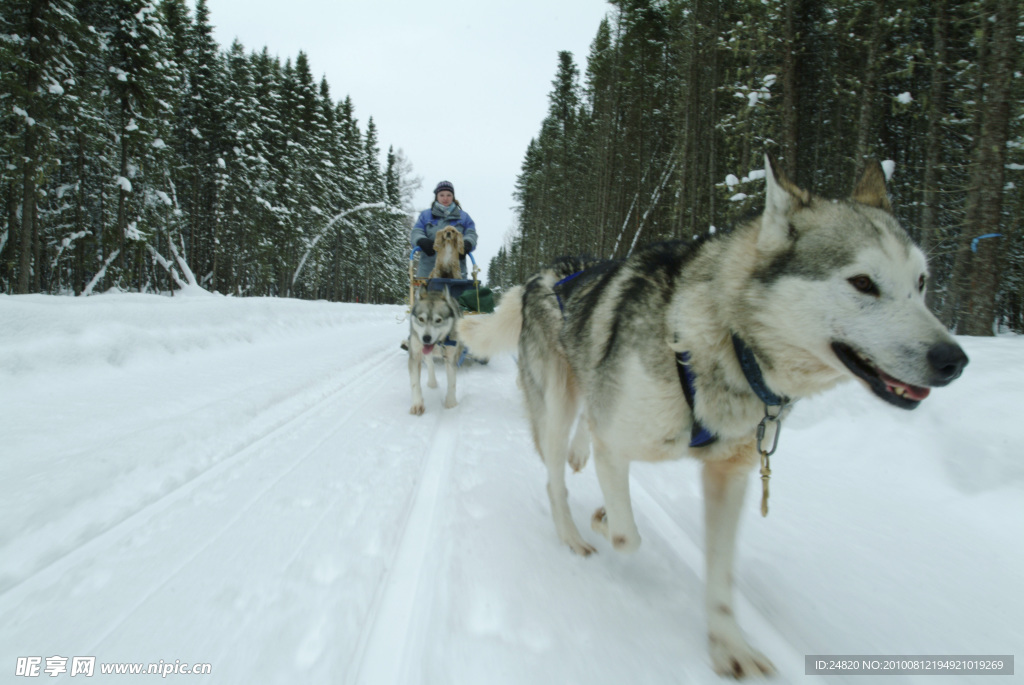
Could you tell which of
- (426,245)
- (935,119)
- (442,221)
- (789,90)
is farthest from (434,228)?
(935,119)

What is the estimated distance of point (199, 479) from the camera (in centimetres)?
267

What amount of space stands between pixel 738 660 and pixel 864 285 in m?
1.27

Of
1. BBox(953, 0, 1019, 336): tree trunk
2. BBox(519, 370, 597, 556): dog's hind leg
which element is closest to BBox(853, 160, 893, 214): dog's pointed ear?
BBox(519, 370, 597, 556): dog's hind leg

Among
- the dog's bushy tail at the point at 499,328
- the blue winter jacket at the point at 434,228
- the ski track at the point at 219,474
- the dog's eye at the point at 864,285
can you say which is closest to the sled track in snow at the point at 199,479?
the ski track at the point at 219,474

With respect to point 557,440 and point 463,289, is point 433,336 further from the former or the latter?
point 557,440

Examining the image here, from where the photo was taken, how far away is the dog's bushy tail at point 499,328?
310 cm

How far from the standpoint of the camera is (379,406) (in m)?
4.77

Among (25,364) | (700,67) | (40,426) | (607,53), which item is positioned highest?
(607,53)

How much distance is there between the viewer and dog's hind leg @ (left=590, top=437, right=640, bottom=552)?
1823 mm

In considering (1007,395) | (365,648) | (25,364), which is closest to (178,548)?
(365,648)

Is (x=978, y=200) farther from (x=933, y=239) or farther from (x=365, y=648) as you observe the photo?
(x=365, y=648)

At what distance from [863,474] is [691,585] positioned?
A: 1989 mm

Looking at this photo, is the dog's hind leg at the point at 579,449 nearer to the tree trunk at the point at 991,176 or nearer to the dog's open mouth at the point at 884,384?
the dog's open mouth at the point at 884,384

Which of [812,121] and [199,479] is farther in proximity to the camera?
[812,121]
